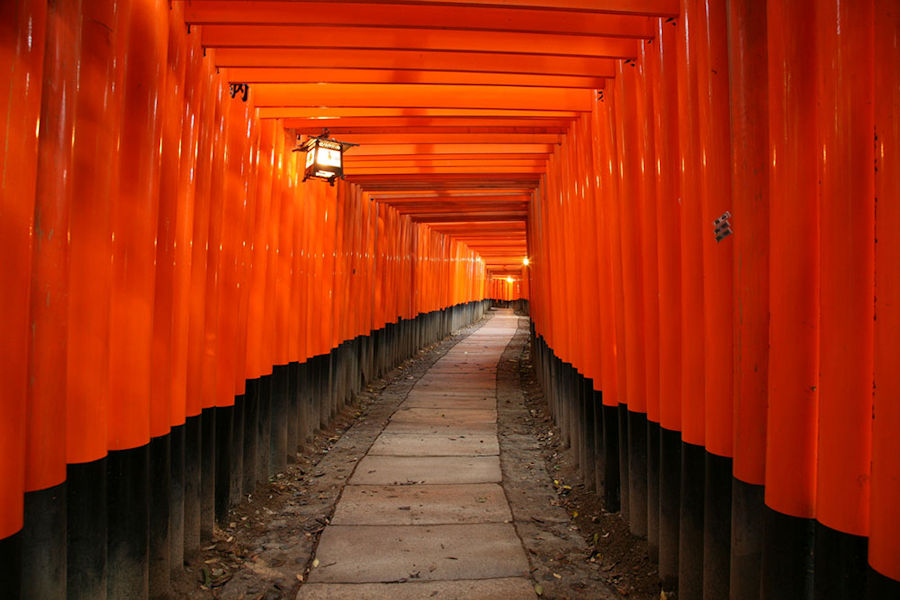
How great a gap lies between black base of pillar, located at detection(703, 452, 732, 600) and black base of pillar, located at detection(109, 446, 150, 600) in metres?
2.96

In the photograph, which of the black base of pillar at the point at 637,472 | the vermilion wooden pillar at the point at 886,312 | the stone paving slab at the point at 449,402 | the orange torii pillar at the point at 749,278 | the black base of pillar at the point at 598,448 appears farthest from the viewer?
the stone paving slab at the point at 449,402

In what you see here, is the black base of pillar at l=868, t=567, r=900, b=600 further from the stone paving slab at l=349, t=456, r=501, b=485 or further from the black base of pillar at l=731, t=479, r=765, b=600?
the stone paving slab at l=349, t=456, r=501, b=485

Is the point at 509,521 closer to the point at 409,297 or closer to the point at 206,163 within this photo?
the point at 206,163

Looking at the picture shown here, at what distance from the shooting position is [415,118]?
5.43 metres

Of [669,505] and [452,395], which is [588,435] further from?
[452,395]

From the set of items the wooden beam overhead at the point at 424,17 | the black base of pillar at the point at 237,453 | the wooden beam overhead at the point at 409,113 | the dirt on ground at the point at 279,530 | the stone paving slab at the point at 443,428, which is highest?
the wooden beam overhead at the point at 424,17

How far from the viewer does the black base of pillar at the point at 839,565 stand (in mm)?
1733

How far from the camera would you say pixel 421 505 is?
15.4 feet

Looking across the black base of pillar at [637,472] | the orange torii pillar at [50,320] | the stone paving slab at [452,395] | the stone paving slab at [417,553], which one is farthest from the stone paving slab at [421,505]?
the stone paving slab at [452,395]

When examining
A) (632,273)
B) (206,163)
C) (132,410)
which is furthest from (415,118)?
(132,410)

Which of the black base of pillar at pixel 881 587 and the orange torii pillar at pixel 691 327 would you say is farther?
the orange torii pillar at pixel 691 327

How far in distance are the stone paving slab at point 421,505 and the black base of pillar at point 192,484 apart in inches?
43.2

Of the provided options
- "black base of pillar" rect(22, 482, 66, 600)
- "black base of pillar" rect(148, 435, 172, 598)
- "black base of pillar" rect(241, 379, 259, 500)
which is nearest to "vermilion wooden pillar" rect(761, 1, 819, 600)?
"black base of pillar" rect(22, 482, 66, 600)

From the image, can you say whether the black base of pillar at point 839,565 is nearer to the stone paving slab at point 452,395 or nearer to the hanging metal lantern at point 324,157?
the hanging metal lantern at point 324,157
